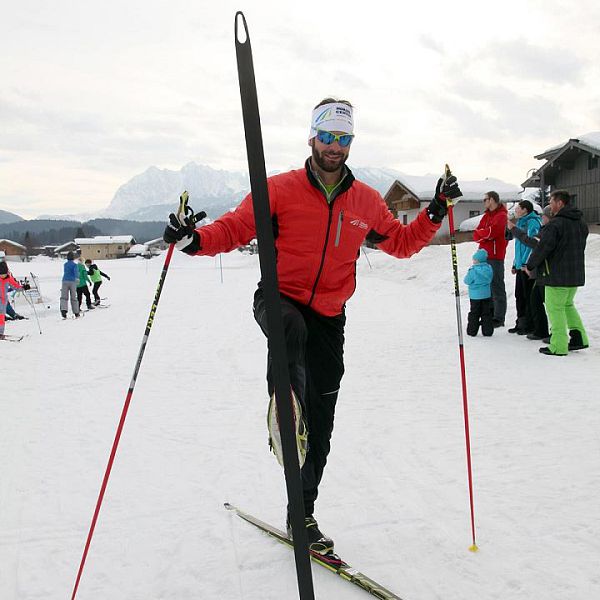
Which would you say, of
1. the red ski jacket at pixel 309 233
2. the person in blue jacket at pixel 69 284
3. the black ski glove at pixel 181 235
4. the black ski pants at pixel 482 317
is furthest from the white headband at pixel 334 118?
the person in blue jacket at pixel 69 284

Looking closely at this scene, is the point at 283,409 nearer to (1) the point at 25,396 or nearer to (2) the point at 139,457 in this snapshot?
(2) the point at 139,457

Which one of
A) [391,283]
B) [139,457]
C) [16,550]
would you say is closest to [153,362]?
[139,457]

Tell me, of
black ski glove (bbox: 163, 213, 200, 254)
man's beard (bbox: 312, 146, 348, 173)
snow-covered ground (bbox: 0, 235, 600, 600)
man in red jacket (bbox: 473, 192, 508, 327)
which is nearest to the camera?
black ski glove (bbox: 163, 213, 200, 254)

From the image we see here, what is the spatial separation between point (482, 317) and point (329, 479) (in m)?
5.44

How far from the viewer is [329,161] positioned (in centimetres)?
265

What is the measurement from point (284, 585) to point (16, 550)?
146 centimetres

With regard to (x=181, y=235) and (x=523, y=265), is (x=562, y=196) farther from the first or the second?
(x=181, y=235)

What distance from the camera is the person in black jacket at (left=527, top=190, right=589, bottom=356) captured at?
6.54 meters

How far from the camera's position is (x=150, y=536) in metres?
2.92

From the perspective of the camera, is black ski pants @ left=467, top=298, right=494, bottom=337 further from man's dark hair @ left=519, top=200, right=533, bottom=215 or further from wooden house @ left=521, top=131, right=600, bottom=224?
wooden house @ left=521, top=131, right=600, bottom=224

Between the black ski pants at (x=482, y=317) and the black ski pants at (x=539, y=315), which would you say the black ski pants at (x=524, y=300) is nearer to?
the black ski pants at (x=539, y=315)

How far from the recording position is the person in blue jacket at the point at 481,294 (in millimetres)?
8016

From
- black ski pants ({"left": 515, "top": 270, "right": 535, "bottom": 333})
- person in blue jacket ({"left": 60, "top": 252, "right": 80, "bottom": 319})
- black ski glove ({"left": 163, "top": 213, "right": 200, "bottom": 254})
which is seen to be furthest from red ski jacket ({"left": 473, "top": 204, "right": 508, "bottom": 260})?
person in blue jacket ({"left": 60, "top": 252, "right": 80, "bottom": 319})

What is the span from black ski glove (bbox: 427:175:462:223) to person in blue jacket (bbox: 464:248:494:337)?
17.1ft
